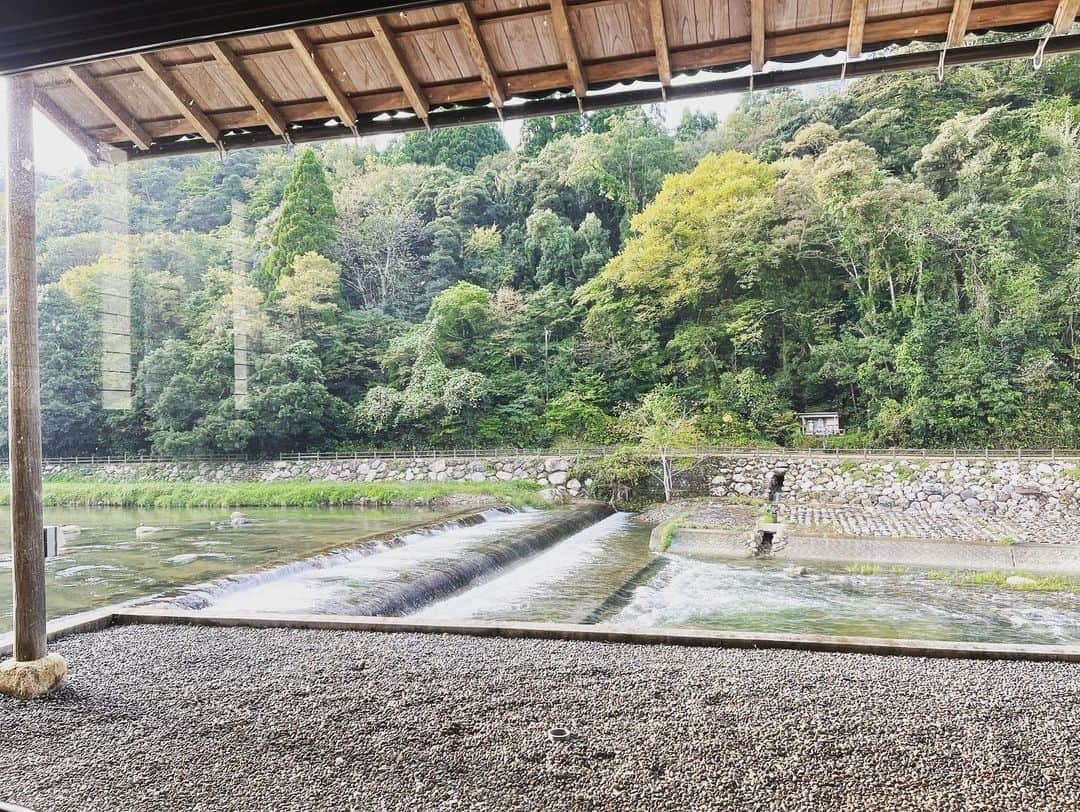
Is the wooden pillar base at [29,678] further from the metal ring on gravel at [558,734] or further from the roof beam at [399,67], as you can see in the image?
the roof beam at [399,67]

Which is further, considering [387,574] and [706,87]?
[387,574]

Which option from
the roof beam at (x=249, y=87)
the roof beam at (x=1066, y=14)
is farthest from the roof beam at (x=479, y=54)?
the roof beam at (x=1066, y=14)

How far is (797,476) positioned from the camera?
10672 millimetres

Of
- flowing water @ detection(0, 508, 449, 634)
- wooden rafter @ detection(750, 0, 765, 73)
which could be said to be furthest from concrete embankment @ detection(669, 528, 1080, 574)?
wooden rafter @ detection(750, 0, 765, 73)

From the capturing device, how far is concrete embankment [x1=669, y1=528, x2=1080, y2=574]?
6.71 m

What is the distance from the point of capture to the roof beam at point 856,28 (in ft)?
6.06

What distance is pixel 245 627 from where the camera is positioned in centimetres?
272

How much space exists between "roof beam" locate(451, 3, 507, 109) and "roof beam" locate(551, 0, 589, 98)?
0.74ft

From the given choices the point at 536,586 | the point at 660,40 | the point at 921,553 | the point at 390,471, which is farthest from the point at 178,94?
the point at 390,471

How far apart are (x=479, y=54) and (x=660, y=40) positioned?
0.55m

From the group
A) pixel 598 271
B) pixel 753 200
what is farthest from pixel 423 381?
pixel 753 200

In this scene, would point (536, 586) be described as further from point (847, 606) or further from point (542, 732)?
point (542, 732)

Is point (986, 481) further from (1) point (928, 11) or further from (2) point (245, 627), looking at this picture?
(2) point (245, 627)

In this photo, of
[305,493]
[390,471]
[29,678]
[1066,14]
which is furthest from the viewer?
[390,471]
